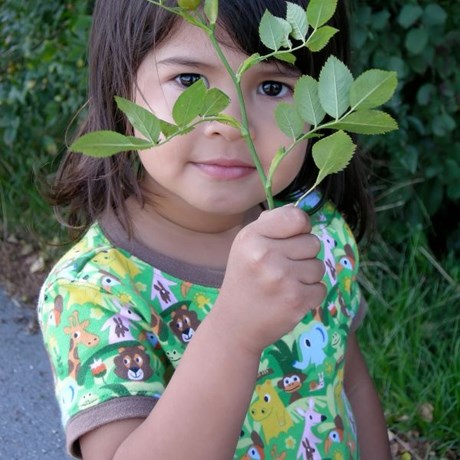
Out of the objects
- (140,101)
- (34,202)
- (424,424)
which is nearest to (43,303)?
(140,101)

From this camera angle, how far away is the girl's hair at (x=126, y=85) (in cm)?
121

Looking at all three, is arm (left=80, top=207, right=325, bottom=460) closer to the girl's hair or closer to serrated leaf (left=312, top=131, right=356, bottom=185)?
serrated leaf (left=312, top=131, right=356, bottom=185)

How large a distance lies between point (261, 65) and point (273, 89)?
4cm

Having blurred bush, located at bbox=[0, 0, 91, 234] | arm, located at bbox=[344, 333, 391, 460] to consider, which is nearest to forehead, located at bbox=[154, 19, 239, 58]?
arm, located at bbox=[344, 333, 391, 460]

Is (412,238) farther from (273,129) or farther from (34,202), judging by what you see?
(273,129)

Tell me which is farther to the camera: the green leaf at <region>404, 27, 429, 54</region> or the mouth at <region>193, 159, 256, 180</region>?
the green leaf at <region>404, 27, 429, 54</region>

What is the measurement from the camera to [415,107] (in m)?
2.58

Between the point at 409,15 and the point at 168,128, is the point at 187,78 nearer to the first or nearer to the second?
the point at 168,128

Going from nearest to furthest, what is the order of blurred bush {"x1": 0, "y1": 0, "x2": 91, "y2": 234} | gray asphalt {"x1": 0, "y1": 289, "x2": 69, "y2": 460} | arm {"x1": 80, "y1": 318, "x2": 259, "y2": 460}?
arm {"x1": 80, "y1": 318, "x2": 259, "y2": 460}
gray asphalt {"x1": 0, "y1": 289, "x2": 69, "y2": 460}
blurred bush {"x1": 0, "y1": 0, "x2": 91, "y2": 234}

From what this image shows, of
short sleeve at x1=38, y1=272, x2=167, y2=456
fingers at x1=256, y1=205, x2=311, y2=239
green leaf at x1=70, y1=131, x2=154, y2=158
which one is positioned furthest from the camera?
short sleeve at x1=38, y1=272, x2=167, y2=456

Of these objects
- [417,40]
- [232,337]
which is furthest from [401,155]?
[232,337]

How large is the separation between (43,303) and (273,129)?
410mm

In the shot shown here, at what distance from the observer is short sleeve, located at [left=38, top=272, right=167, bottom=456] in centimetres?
114

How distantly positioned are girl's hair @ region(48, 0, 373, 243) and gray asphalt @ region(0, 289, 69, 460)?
773mm
